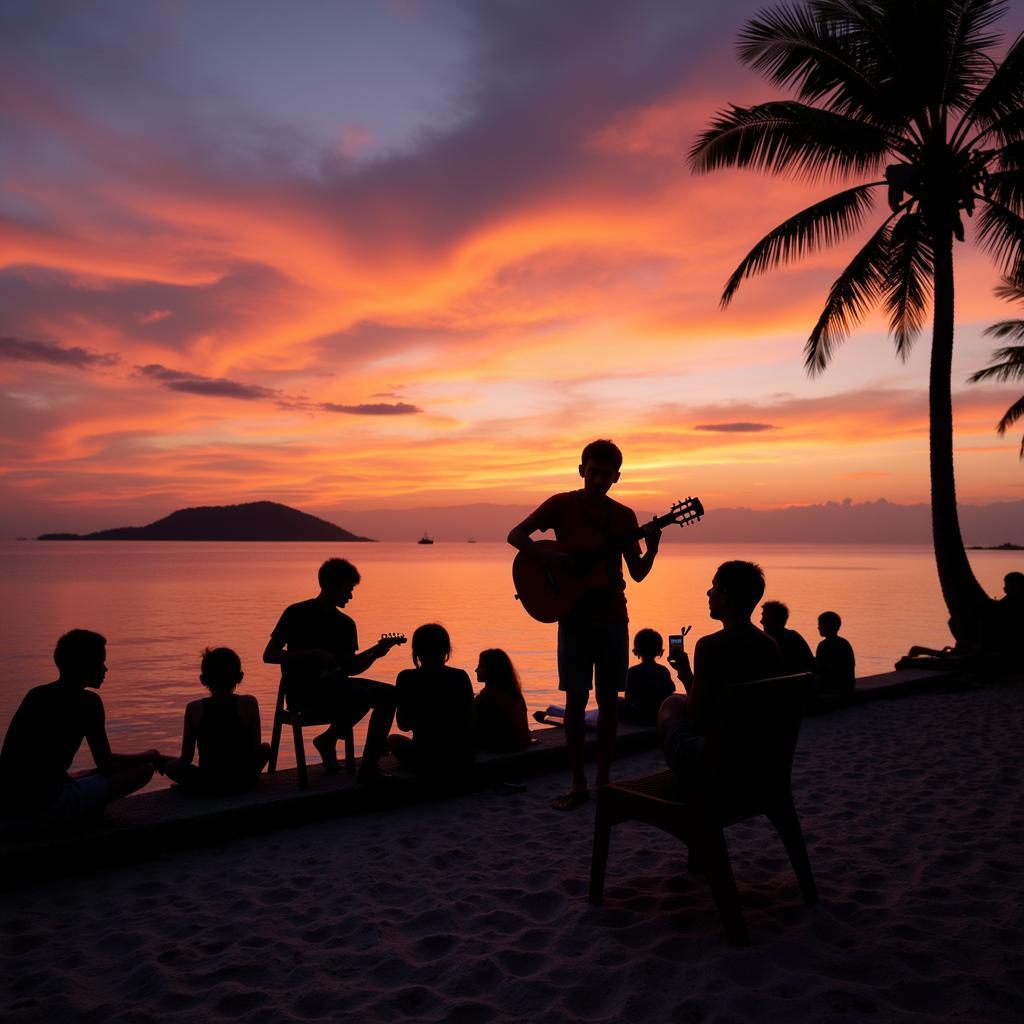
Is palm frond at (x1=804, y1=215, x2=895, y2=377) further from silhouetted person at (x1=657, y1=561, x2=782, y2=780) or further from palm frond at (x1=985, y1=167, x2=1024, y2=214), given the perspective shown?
silhouetted person at (x1=657, y1=561, x2=782, y2=780)

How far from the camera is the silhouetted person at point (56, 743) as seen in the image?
4.07 meters

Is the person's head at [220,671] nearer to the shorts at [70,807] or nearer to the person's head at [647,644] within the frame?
the shorts at [70,807]

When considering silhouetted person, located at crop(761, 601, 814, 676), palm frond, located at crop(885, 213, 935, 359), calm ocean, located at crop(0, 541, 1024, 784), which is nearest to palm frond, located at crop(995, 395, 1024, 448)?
calm ocean, located at crop(0, 541, 1024, 784)

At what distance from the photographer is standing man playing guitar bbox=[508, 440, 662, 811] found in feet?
16.6

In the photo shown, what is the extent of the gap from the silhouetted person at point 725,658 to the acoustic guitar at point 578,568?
1277 mm

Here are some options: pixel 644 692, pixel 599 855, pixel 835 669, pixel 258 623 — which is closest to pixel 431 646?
pixel 599 855

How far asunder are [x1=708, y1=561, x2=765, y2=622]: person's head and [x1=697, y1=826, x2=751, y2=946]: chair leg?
0.89m

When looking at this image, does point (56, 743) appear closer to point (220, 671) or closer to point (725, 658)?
point (220, 671)

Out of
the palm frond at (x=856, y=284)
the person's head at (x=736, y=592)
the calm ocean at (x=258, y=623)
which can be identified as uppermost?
the palm frond at (x=856, y=284)

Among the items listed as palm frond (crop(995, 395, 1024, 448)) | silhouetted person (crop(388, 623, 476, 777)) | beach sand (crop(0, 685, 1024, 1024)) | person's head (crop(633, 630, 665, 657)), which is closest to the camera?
beach sand (crop(0, 685, 1024, 1024))

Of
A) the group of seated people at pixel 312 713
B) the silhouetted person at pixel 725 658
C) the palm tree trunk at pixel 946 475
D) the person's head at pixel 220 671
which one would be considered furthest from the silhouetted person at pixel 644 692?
the palm tree trunk at pixel 946 475

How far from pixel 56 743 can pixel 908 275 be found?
535 inches

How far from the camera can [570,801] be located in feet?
17.6

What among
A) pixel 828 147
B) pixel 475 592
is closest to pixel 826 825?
pixel 828 147
